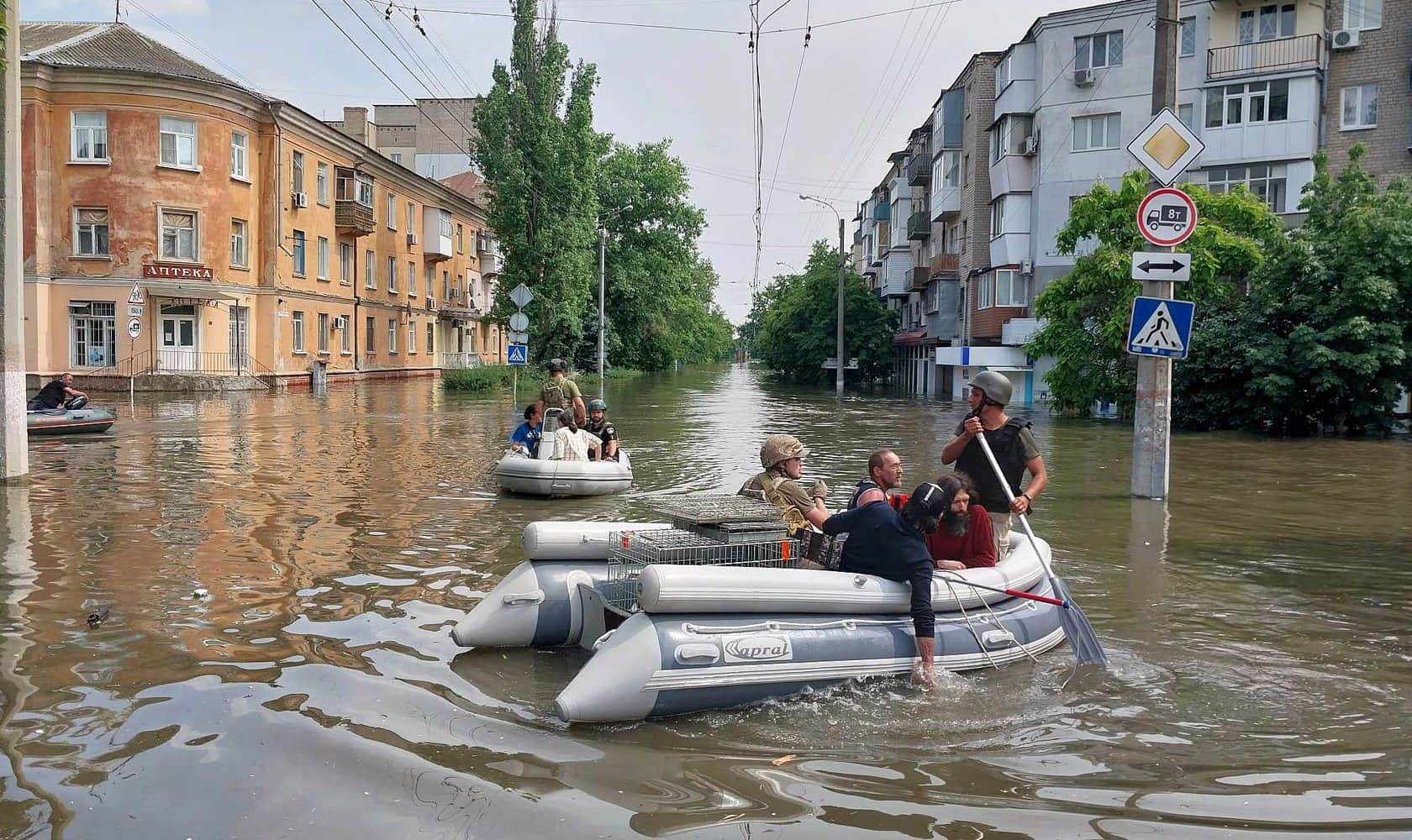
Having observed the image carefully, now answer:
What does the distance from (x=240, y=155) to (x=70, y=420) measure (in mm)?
21049

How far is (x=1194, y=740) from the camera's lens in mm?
5652

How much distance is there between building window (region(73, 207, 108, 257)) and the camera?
35.8 m

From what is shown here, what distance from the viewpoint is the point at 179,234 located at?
121 ft

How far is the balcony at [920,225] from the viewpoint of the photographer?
56.2 m

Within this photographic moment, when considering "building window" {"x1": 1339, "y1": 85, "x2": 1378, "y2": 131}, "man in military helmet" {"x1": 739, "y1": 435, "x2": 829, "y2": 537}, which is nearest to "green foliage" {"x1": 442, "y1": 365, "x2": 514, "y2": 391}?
"building window" {"x1": 1339, "y1": 85, "x2": 1378, "y2": 131}

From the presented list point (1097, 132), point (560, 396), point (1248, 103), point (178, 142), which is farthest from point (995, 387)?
point (178, 142)

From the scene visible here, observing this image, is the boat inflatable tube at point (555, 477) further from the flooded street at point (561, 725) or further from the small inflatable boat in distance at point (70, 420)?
the small inflatable boat in distance at point (70, 420)

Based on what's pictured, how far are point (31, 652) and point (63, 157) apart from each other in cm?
3440

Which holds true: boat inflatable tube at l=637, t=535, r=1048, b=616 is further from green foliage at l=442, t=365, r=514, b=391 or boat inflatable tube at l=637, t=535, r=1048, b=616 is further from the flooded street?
green foliage at l=442, t=365, r=514, b=391

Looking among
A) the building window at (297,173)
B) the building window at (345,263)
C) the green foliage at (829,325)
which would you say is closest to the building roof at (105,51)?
the building window at (297,173)

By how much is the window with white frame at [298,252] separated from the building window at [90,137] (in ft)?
24.3

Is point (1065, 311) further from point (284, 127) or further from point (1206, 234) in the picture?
point (284, 127)

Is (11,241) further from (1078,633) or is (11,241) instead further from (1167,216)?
(1167,216)

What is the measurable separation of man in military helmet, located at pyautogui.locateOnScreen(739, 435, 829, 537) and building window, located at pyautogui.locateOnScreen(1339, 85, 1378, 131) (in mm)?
34579
